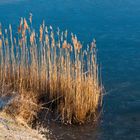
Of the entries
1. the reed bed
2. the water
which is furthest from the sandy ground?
the water

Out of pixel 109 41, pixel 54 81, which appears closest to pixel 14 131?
pixel 54 81

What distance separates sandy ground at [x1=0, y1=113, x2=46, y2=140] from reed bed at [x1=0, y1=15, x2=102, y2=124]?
0.71 m

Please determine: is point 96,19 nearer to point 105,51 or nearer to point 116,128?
point 105,51

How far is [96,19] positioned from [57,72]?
809 centimetres

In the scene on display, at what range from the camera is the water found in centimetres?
834

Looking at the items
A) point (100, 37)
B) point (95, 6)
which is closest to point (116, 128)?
point (100, 37)

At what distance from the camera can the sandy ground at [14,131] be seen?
6438mm

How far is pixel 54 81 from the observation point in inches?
353

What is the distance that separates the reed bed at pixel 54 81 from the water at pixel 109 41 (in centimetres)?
37

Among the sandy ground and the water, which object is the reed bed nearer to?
the water

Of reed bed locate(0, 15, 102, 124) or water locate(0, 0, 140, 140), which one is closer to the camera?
water locate(0, 0, 140, 140)

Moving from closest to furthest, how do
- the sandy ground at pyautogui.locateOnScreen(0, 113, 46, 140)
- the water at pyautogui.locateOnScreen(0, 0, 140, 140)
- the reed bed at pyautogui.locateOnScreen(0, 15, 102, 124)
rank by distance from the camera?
the sandy ground at pyautogui.locateOnScreen(0, 113, 46, 140), the water at pyautogui.locateOnScreen(0, 0, 140, 140), the reed bed at pyautogui.locateOnScreen(0, 15, 102, 124)

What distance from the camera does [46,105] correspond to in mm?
8938

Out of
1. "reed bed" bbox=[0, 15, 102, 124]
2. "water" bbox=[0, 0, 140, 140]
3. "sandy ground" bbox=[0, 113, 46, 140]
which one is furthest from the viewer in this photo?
"reed bed" bbox=[0, 15, 102, 124]
